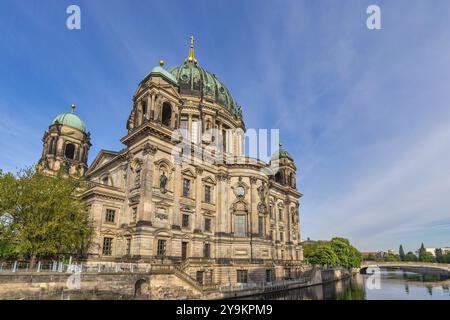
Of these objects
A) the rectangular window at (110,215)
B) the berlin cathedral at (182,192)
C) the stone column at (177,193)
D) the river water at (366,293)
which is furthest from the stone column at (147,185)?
the river water at (366,293)

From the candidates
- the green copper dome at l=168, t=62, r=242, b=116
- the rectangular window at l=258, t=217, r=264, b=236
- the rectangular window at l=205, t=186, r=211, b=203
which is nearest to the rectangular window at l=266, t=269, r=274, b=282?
the rectangular window at l=258, t=217, r=264, b=236

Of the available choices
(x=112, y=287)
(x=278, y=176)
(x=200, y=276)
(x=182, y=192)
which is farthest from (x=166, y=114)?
(x=278, y=176)

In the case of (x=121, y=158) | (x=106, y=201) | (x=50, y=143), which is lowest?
(x=106, y=201)

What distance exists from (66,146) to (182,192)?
1205 inches

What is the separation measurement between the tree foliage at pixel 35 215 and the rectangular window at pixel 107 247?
4.88 metres

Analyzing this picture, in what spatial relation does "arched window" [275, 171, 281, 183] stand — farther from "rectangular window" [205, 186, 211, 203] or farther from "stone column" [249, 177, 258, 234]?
"rectangular window" [205, 186, 211, 203]

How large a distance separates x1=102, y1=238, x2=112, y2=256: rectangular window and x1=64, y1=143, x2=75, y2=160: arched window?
28.7 m

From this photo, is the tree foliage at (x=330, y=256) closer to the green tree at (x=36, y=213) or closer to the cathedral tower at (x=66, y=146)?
the cathedral tower at (x=66, y=146)

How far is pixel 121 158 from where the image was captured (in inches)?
1480

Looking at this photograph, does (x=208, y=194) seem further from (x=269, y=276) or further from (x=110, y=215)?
(x=269, y=276)
